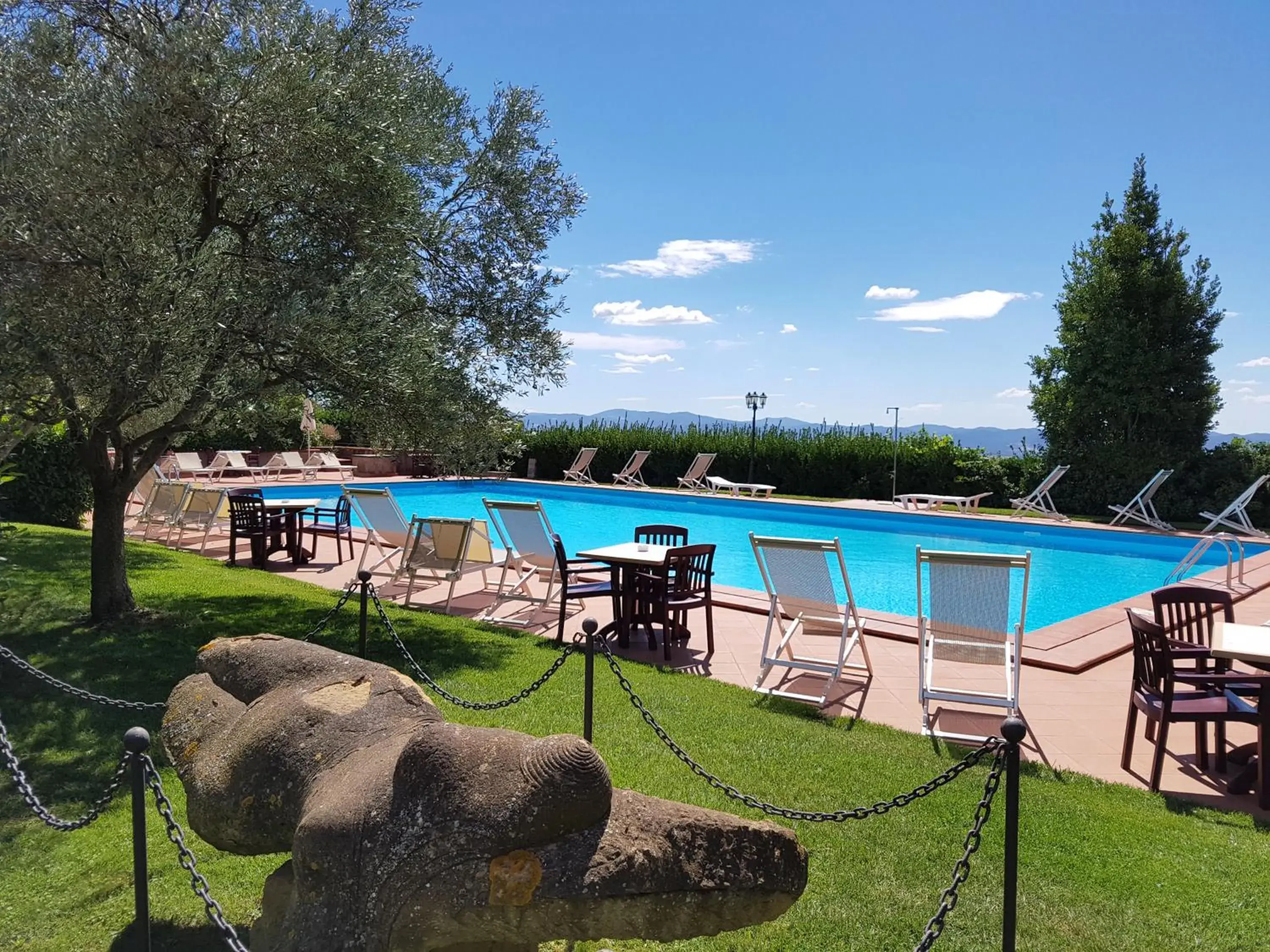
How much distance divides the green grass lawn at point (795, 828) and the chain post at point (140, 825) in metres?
0.51

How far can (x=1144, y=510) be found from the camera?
17.5 metres

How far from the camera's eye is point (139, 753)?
7.05 feet

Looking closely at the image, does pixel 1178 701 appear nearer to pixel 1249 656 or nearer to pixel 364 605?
pixel 1249 656

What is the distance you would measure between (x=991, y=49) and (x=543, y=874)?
52.7ft

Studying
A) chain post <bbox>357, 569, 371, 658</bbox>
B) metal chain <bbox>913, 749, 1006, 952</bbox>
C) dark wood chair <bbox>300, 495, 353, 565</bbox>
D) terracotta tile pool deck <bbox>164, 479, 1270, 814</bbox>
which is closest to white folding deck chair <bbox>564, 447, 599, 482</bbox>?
dark wood chair <bbox>300, 495, 353, 565</bbox>

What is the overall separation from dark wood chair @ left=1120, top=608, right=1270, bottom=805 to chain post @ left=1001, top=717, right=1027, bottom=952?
99.4 inches

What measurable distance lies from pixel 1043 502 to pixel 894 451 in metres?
4.35

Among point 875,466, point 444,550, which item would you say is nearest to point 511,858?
point 444,550

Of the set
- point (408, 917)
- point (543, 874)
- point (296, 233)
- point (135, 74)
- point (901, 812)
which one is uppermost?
point (135, 74)

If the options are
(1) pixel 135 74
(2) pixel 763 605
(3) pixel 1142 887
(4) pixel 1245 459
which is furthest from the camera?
(4) pixel 1245 459

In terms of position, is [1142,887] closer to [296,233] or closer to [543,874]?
[543,874]

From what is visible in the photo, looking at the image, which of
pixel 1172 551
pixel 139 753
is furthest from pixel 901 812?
pixel 1172 551

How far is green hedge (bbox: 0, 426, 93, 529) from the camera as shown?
1213cm

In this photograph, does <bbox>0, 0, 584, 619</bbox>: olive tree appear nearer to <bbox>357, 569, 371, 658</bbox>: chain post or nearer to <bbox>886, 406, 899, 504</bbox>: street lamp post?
<bbox>357, 569, 371, 658</bbox>: chain post
